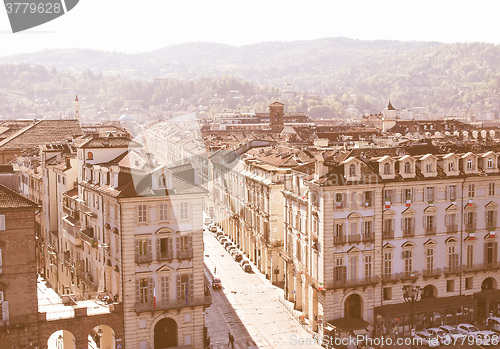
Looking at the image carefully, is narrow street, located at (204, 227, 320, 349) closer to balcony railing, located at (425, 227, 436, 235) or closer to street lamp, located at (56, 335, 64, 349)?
street lamp, located at (56, 335, 64, 349)

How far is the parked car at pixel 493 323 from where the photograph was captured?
67.0 metres

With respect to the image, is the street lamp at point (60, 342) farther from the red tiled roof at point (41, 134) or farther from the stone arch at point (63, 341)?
the red tiled roof at point (41, 134)

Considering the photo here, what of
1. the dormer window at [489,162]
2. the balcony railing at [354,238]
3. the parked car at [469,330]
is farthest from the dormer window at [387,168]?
the parked car at [469,330]

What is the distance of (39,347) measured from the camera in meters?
54.2

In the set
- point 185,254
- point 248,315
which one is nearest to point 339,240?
point 248,315

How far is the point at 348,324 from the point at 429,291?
10694mm

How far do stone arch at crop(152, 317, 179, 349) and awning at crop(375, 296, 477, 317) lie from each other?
19761 mm

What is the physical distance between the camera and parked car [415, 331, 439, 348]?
63.1 m

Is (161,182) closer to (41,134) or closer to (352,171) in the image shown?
(352,171)

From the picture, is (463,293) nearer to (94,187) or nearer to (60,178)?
(94,187)

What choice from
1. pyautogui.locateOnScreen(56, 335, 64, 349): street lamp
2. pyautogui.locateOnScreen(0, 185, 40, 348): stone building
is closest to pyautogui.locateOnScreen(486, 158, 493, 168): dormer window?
pyautogui.locateOnScreen(0, 185, 40, 348): stone building

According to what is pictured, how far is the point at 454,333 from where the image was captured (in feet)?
213

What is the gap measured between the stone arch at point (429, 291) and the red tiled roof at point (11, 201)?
3814 centimetres

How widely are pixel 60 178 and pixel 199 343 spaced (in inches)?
1094
